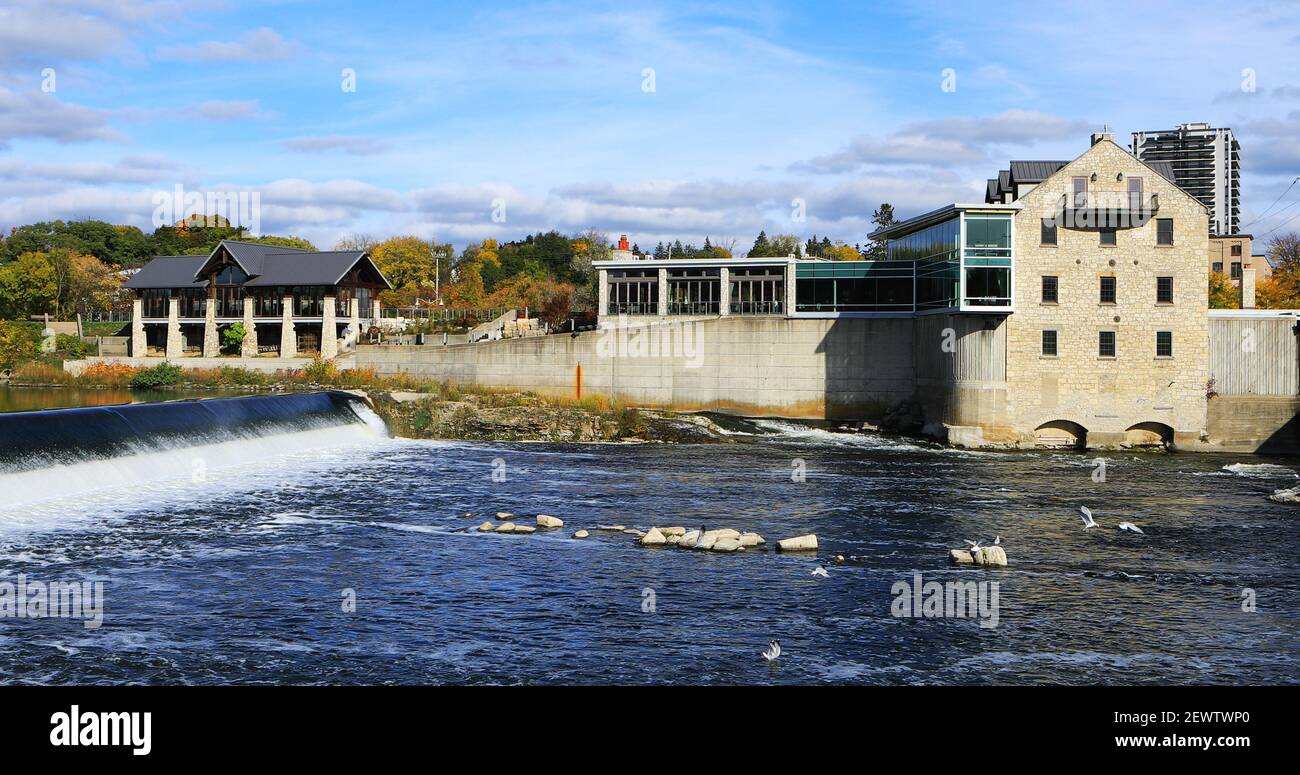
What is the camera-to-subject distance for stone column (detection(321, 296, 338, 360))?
3415 inches

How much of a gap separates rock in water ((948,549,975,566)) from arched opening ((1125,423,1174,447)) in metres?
32.9

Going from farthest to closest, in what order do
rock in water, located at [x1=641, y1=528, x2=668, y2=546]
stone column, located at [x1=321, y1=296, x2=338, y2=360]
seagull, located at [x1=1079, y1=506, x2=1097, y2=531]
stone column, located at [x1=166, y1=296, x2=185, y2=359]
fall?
stone column, located at [x1=166, y1=296, x2=185, y2=359], stone column, located at [x1=321, y1=296, x2=338, y2=360], seagull, located at [x1=1079, y1=506, x2=1097, y2=531], rock in water, located at [x1=641, y1=528, x2=668, y2=546]

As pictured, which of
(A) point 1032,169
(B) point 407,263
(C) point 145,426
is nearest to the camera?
(C) point 145,426

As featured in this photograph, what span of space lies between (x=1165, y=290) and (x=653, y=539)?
39.3 meters

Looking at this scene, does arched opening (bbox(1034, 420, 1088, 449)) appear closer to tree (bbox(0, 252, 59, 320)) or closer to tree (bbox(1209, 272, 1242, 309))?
tree (bbox(1209, 272, 1242, 309))

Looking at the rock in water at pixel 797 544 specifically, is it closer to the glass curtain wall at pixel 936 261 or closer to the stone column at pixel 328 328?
the glass curtain wall at pixel 936 261

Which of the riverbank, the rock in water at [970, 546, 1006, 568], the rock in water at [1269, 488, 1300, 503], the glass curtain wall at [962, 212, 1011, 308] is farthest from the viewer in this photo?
the riverbank

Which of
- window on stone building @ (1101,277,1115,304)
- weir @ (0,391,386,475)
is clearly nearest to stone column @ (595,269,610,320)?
weir @ (0,391,386,475)

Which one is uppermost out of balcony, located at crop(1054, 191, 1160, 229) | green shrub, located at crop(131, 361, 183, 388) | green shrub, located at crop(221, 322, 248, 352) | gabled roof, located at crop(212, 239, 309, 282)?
gabled roof, located at crop(212, 239, 309, 282)

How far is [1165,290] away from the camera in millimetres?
57062

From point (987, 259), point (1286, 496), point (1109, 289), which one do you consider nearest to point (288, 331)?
point (987, 259)

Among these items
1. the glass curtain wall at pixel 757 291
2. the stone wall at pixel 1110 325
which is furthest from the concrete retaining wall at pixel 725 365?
the stone wall at pixel 1110 325

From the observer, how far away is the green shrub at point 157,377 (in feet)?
259

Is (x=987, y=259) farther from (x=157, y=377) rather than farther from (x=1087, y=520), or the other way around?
(x=157, y=377)
